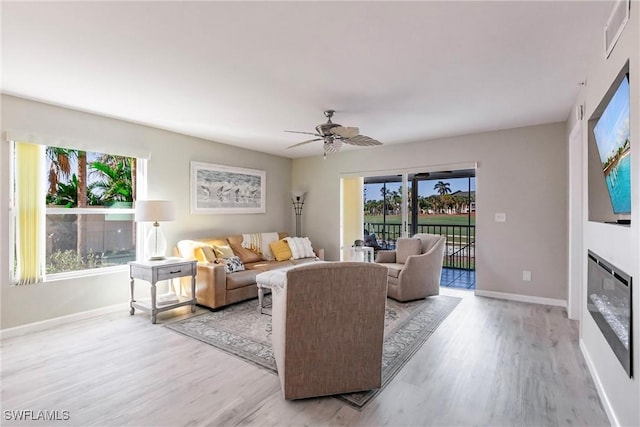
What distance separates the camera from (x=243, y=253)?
5020 mm

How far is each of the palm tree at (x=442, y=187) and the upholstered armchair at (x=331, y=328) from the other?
12.5 feet

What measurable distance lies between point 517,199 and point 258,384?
4.14 metres

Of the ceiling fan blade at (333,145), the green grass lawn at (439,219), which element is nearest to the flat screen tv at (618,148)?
the ceiling fan blade at (333,145)

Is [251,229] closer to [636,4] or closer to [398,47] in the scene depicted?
[398,47]

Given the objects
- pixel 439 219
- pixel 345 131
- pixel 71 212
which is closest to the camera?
pixel 345 131

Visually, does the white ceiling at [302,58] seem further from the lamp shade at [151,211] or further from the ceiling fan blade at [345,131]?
the lamp shade at [151,211]

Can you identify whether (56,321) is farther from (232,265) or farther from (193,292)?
(232,265)

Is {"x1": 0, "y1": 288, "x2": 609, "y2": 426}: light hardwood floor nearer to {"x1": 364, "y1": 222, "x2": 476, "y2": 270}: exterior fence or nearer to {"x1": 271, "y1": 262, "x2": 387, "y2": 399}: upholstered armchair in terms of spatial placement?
{"x1": 271, "y1": 262, "x2": 387, "y2": 399}: upholstered armchair

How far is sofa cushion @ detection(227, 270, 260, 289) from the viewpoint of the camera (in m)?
4.07

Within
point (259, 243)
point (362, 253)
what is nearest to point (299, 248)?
point (259, 243)

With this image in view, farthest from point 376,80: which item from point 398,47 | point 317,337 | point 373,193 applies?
point 373,193

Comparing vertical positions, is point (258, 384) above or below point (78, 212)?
below

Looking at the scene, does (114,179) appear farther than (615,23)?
Yes

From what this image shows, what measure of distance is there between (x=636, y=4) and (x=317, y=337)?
2.43 m
